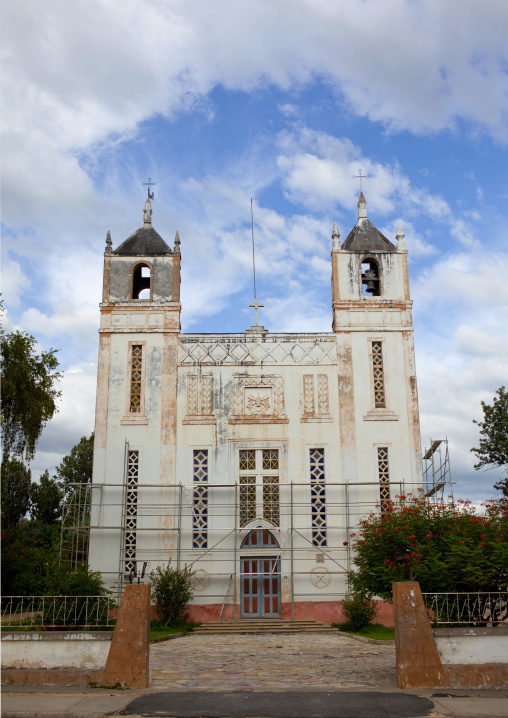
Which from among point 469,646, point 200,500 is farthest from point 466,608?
point 200,500

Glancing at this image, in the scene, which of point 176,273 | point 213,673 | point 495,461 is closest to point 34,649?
point 213,673

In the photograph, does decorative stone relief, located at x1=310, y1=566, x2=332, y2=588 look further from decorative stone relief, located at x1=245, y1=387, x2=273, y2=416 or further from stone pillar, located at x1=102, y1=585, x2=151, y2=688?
stone pillar, located at x1=102, y1=585, x2=151, y2=688

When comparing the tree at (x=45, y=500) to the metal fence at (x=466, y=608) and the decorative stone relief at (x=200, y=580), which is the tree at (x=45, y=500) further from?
the metal fence at (x=466, y=608)

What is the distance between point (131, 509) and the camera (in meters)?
21.2

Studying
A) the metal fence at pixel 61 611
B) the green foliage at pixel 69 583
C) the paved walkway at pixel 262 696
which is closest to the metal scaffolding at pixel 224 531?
the green foliage at pixel 69 583

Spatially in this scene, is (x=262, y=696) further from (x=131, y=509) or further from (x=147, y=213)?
(x=147, y=213)

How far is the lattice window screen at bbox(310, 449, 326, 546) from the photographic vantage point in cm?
2105

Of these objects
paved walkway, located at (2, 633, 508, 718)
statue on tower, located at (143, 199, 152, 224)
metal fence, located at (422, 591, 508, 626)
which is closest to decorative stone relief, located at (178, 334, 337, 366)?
statue on tower, located at (143, 199, 152, 224)

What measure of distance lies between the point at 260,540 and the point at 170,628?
12.7 ft

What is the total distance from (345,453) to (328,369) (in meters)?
2.88

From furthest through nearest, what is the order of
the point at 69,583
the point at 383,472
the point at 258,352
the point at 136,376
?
1. the point at 258,352
2. the point at 136,376
3. the point at 383,472
4. the point at 69,583

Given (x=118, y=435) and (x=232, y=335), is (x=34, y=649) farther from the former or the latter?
(x=232, y=335)

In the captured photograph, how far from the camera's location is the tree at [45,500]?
3766 centimetres

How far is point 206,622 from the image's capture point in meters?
20.0
